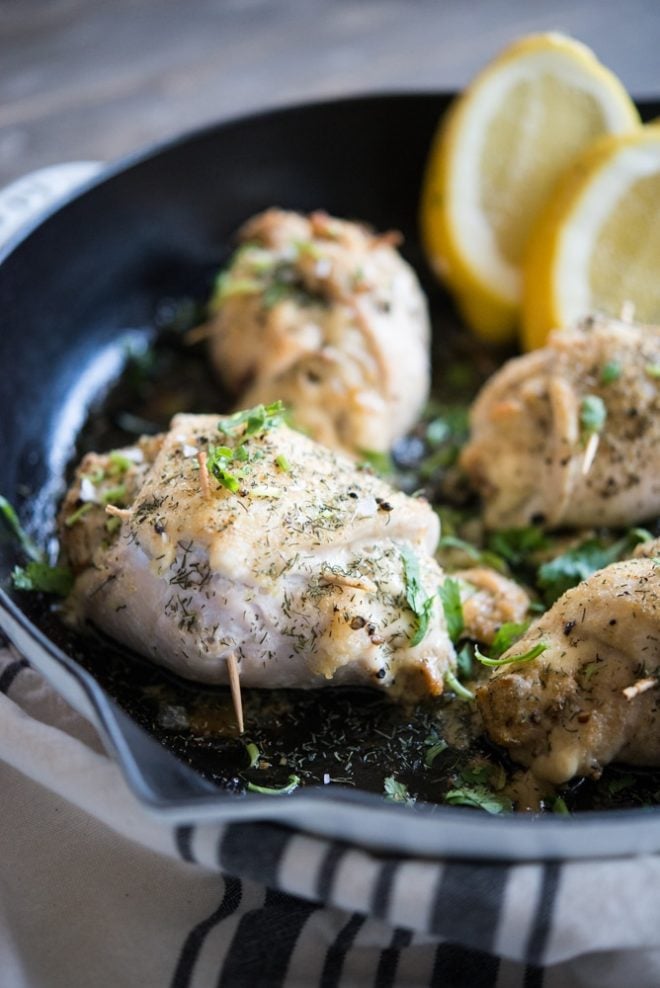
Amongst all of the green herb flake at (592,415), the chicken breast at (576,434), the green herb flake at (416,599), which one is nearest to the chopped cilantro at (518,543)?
the chicken breast at (576,434)

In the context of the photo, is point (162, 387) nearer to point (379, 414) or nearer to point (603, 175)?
point (379, 414)

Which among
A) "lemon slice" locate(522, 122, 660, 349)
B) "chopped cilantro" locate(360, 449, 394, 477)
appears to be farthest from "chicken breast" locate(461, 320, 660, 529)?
"lemon slice" locate(522, 122, 660, 349)

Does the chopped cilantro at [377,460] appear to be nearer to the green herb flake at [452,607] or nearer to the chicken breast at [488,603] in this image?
the chicken breast at [488,603]

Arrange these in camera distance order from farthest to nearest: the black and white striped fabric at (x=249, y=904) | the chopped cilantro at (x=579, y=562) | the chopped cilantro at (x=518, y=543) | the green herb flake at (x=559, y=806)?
the chopped cilantro at (x=518, y=543) → the chopped cilantro at (x=579, y=562) → the green herb flake at (x=559, y=806) → the black and white striped fabric at (x=249, y=904)

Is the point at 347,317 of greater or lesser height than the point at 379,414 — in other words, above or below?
above

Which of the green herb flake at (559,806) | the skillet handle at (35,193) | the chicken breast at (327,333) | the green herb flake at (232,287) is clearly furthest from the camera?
the skillet handle at (35,193)

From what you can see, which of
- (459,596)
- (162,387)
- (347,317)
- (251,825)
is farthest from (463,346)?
(251,825)

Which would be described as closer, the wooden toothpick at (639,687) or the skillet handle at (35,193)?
the wooden toothpick at (639,687)
